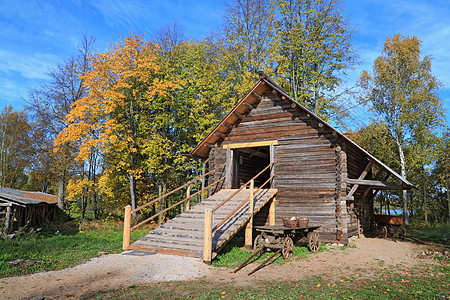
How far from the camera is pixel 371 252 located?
12297 millimetres

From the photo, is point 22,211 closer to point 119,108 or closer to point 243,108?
point 119,108

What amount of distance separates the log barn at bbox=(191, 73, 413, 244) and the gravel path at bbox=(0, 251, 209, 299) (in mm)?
6546

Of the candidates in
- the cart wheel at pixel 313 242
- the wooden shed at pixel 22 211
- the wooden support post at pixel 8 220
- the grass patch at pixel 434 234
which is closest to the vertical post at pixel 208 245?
the cart wheel at pixel 313 242

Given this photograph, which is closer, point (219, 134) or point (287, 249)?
point (287, 249)

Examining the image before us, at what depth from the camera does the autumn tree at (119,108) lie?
20.4m

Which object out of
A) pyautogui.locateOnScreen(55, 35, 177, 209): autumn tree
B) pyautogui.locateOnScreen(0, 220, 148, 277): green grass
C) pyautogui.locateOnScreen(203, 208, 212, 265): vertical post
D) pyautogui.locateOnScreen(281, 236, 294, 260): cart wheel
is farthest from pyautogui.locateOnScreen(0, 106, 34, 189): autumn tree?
pyautogui.locateOnScreen(281, 236, 294, 260): cart wheel

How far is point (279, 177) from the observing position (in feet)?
49.7

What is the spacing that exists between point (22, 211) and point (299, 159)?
1671 cm

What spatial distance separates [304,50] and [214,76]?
7823mm

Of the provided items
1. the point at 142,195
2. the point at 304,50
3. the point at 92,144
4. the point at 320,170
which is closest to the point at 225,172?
the point at 320,170

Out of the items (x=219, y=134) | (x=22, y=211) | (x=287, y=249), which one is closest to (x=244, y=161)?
(x=219, y=134)

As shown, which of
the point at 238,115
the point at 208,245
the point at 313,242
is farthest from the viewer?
the point at 238,115

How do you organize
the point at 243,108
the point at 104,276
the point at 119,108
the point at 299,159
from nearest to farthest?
1. the point at 104,276
2. the point at 299,159
3. the point at 243,108
4. the point at 119,108

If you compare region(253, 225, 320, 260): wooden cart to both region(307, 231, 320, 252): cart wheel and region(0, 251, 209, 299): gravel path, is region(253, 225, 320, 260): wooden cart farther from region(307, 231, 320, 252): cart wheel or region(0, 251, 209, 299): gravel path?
region(0, 251, 209, 299): gravel path
